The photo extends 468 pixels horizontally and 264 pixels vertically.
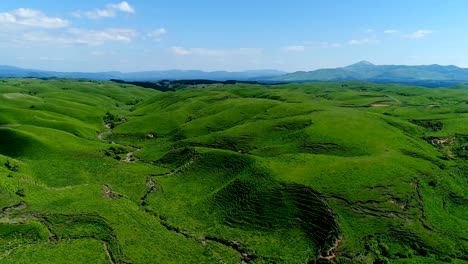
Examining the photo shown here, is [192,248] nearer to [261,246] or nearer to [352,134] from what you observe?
[261,246]

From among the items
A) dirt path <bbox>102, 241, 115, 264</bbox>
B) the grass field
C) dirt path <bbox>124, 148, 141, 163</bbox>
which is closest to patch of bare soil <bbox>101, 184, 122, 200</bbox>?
the grass field

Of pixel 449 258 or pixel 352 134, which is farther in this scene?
pixel 352 134

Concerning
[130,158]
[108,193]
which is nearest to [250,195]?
[108,193]

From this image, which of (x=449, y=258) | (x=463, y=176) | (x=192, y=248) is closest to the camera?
(x=449, y=258)

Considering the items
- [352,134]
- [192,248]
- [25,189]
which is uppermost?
[352,134]

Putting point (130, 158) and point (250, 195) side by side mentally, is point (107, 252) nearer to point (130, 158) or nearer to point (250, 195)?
point (250, 195)

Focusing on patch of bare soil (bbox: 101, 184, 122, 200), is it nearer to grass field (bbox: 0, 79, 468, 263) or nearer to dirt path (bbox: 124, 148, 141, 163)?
grass field (bbox: 0, 79, 468, 263)

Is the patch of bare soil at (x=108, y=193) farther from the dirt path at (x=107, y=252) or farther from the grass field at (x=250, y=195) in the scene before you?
the dirt path at (x=107, y=252)

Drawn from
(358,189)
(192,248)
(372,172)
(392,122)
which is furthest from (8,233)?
(392,122)

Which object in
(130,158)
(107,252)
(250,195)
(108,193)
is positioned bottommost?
(107,252)
